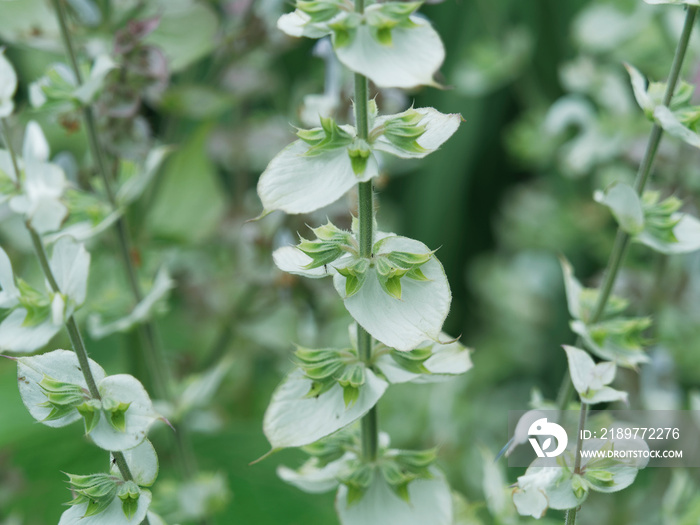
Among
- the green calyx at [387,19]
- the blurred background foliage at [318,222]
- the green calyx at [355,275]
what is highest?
the green calyx at [387,19]

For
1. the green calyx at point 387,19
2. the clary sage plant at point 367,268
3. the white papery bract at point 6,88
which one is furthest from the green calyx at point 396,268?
the white papery bract at point 6,88

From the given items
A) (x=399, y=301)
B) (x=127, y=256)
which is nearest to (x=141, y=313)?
(x=127, y=256)

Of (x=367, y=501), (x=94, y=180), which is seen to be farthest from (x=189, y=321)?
(x=367, y=501)

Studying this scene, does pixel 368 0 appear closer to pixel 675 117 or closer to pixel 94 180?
pixel 675 117

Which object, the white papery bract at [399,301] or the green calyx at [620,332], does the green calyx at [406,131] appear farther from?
the green calyx at [620,332]

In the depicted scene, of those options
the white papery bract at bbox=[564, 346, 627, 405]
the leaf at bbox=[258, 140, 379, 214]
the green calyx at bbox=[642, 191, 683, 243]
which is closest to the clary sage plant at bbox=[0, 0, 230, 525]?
the leaf at bbox=[258, 140, 379, 214]

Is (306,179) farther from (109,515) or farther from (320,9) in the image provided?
(109,515)
